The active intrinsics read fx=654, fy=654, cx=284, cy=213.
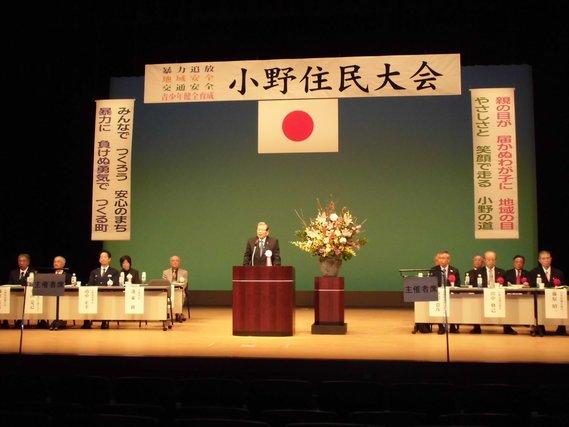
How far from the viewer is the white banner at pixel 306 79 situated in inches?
340

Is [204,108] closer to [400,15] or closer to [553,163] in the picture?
[400,15]

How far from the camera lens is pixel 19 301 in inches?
367

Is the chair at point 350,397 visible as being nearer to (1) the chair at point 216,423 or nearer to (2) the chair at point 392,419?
(2) the chair at point 392,419

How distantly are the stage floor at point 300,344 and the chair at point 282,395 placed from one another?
2.17 meters

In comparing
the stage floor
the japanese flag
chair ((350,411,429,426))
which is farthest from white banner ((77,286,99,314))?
chair ((350,411,429,426))

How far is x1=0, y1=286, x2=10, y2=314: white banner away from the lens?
29.8 feet

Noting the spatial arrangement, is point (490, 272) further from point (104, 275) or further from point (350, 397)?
point (350, 397)

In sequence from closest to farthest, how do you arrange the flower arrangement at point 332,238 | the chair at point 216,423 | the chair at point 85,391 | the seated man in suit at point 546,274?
the chair at point 216,423 < the chair at point 85,391 < the flower arrangement at point 332,238 < the seated man in suit at point 546,274

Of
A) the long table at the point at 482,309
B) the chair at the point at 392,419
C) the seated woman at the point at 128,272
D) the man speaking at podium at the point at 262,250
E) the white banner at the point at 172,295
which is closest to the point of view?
the chair at the point at 392,419

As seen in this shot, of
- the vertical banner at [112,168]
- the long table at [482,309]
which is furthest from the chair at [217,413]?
the vertical banner at [112,168]

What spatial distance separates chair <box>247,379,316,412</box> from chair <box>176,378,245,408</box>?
7cm

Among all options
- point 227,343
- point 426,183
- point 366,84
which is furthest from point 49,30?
point 426,183

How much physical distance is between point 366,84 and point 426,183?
4.13m

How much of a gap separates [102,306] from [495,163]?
240 inches
